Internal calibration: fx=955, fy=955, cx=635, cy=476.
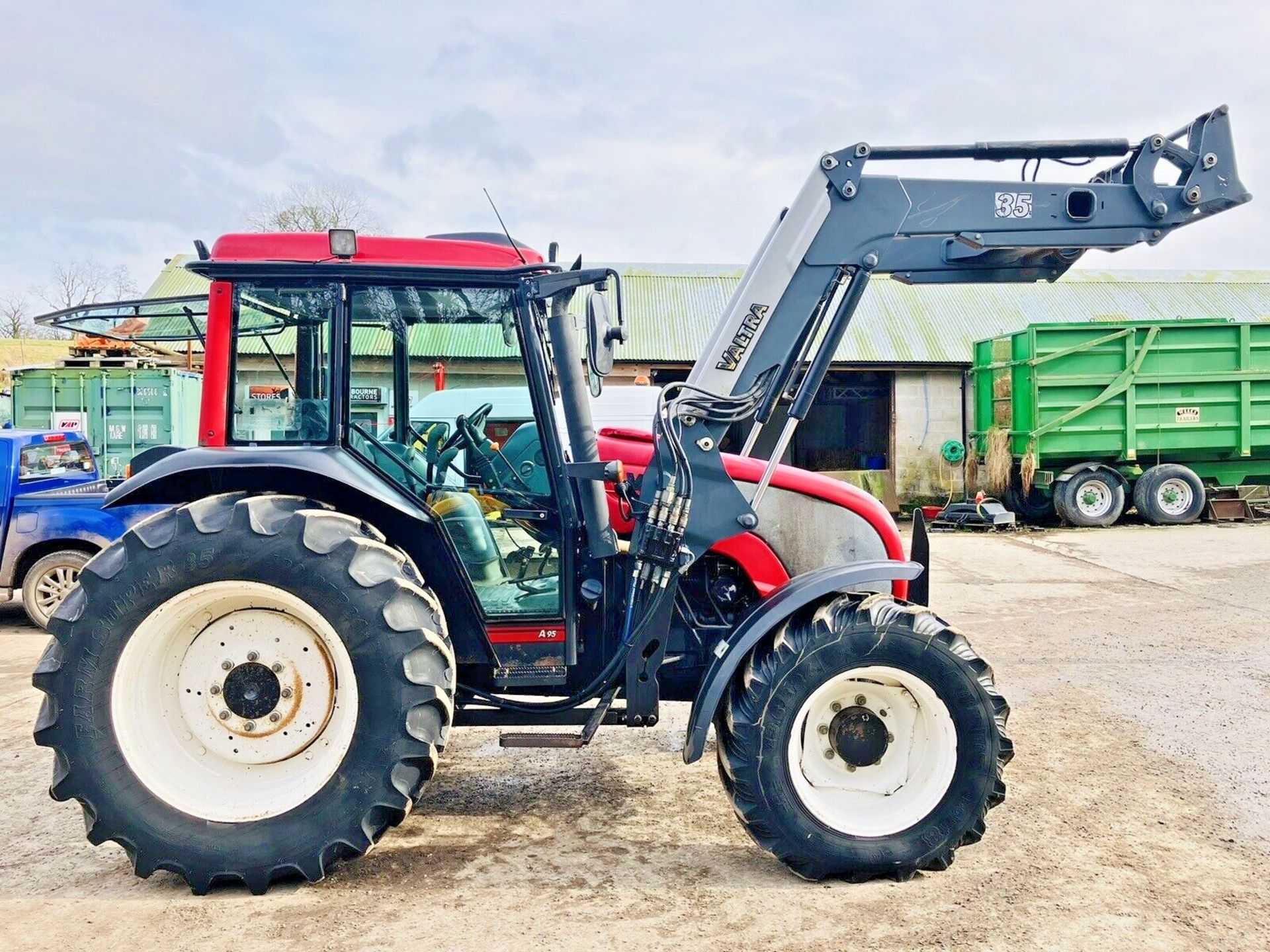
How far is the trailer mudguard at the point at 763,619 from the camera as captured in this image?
3.55 meters

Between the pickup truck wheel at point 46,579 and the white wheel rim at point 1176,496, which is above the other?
the white wheel rim at point 1176,496

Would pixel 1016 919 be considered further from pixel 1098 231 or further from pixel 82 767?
pixel 82 767

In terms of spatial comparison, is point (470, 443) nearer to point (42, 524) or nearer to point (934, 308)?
point (42, 524)

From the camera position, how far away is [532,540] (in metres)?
3.89

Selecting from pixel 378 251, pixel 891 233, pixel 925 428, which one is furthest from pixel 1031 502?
pixel 378 251

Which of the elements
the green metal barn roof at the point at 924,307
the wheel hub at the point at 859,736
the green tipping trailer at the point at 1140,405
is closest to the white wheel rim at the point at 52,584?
the wheel hub at the point at 859,736

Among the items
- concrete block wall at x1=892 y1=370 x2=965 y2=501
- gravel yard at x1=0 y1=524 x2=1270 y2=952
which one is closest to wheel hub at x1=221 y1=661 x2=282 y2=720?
gravel yard at x1=0 y1=524 x2=1270 y2=952

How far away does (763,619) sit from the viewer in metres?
3.58

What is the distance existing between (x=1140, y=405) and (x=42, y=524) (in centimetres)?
1502

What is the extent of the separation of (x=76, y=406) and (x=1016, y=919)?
48.4ft

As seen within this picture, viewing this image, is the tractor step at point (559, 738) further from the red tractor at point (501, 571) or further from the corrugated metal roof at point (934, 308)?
the corrugated metal roof at point (934, 308)

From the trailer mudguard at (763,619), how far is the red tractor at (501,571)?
0.01 m

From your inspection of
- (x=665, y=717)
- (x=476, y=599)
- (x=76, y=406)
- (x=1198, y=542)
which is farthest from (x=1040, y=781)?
(x=76, y=406)

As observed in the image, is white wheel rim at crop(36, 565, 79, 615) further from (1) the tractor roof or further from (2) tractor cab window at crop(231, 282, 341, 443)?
(1) the tractor roof
